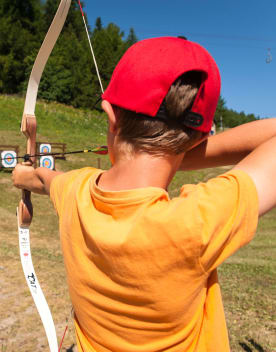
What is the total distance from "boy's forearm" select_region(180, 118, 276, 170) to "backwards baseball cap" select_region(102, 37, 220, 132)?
0.58 feet

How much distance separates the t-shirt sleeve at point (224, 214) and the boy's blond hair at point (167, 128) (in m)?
0.09

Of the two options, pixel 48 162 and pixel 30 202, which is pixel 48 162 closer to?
pixel 48 162

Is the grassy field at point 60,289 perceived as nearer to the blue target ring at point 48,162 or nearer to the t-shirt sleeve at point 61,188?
the t-shirt sleeve at point 61,188

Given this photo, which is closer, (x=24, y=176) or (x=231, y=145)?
(x=231, y=145)

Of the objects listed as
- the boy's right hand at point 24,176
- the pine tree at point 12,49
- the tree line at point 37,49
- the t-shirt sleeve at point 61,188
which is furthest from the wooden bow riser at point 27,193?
the pine tree at point 12,49

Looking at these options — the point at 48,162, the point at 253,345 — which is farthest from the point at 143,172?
the point at 48,162

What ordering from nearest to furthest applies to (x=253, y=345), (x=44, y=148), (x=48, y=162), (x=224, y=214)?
1. (x=224, y=214)
2. (x=253, y=345)
3. (x=48, y=162)
4. (x=44, y=148)

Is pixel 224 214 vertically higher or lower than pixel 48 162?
higher

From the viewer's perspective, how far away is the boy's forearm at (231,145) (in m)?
0.72

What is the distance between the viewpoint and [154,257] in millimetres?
541

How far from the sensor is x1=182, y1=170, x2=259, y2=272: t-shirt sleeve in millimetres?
518

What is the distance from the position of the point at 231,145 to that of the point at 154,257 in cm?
36

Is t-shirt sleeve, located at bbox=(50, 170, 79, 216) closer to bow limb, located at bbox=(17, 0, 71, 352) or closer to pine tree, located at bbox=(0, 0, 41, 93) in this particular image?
bow limb, located at bbox=(17, 0, 71, 352)

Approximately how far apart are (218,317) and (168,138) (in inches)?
13.3
